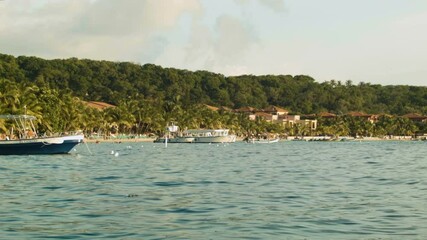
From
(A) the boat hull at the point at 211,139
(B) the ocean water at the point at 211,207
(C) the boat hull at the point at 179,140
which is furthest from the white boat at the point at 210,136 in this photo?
(B) the ocean water at the point at 211,207

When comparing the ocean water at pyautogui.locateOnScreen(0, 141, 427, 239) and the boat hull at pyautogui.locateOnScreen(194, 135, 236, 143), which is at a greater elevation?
the boat hull at pyautogui.locateOnScreen(194, 135, 236, 143)

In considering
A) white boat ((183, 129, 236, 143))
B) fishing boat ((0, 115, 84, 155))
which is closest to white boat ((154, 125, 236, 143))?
white boat ((183, 129, 236, 143))

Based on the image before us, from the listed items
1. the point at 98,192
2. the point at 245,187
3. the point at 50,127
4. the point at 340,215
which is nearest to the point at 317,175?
the point at 245,187

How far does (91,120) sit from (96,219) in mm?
129850

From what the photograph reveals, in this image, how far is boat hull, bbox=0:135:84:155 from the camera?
6956 centimetres

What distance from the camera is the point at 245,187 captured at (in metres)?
34.3

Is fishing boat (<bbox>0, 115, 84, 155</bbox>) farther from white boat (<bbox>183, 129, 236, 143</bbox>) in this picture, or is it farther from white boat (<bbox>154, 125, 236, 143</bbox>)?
white boat (<bbox>183, 129, 236, 143</bbox>)

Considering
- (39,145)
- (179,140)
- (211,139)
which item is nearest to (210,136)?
(211,139)

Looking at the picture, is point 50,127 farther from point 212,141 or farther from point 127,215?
point 127,215

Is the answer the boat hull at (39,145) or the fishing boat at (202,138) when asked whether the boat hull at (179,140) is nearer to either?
the fishing boat at (202,138)

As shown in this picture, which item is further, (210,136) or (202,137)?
(210,136)

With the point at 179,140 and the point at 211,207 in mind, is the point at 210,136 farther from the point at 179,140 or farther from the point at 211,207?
the point at 211,207

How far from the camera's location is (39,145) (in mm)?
70312

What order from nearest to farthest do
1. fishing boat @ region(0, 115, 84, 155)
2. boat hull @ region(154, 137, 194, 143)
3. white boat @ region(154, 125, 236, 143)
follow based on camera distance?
fishing boat @ region(0, 115, 84, 155), boat hull @ region(154, 137, 194, 143), white boat @ region(154, 125, 236, 143)
